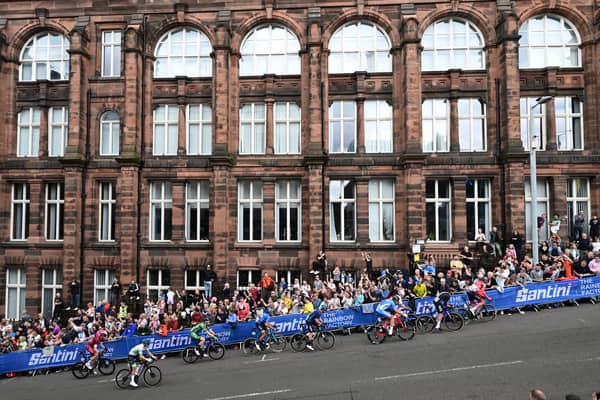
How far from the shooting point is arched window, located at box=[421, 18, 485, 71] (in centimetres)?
2325

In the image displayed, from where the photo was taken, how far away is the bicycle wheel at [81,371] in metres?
16.1

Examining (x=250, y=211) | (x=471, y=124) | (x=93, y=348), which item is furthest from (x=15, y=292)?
(x=471, y=124)

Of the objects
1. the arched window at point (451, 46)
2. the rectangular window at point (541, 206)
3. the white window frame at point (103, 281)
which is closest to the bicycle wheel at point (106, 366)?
the white window frame at point (103, 281)

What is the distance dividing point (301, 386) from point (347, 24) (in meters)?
18.7

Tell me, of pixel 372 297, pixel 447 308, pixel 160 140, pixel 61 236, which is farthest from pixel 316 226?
pixel 61 236

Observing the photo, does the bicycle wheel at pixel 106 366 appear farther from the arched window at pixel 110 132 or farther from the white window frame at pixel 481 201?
the white window frame at pixel 481 201

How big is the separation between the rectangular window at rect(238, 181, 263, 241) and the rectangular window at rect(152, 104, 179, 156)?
4443 millimetres

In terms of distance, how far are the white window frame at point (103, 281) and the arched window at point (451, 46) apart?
1984cm

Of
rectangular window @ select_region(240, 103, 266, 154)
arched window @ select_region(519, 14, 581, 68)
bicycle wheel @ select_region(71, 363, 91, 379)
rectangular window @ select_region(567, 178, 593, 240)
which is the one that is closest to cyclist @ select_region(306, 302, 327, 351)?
bicycle wheel @ select_region(71, 363, 91, 379)

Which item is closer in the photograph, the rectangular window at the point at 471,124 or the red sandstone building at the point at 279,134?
the red sandstone building at the point at 279,134

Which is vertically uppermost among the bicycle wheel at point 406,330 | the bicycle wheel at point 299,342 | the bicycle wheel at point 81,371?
the bicycle wheel at point 406,330

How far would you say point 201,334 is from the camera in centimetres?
1652

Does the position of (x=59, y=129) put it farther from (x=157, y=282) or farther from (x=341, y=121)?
(x=341, y=121)

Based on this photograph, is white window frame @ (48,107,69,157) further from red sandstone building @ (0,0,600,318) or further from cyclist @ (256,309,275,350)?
cyclist @ (256,309,275,350)
